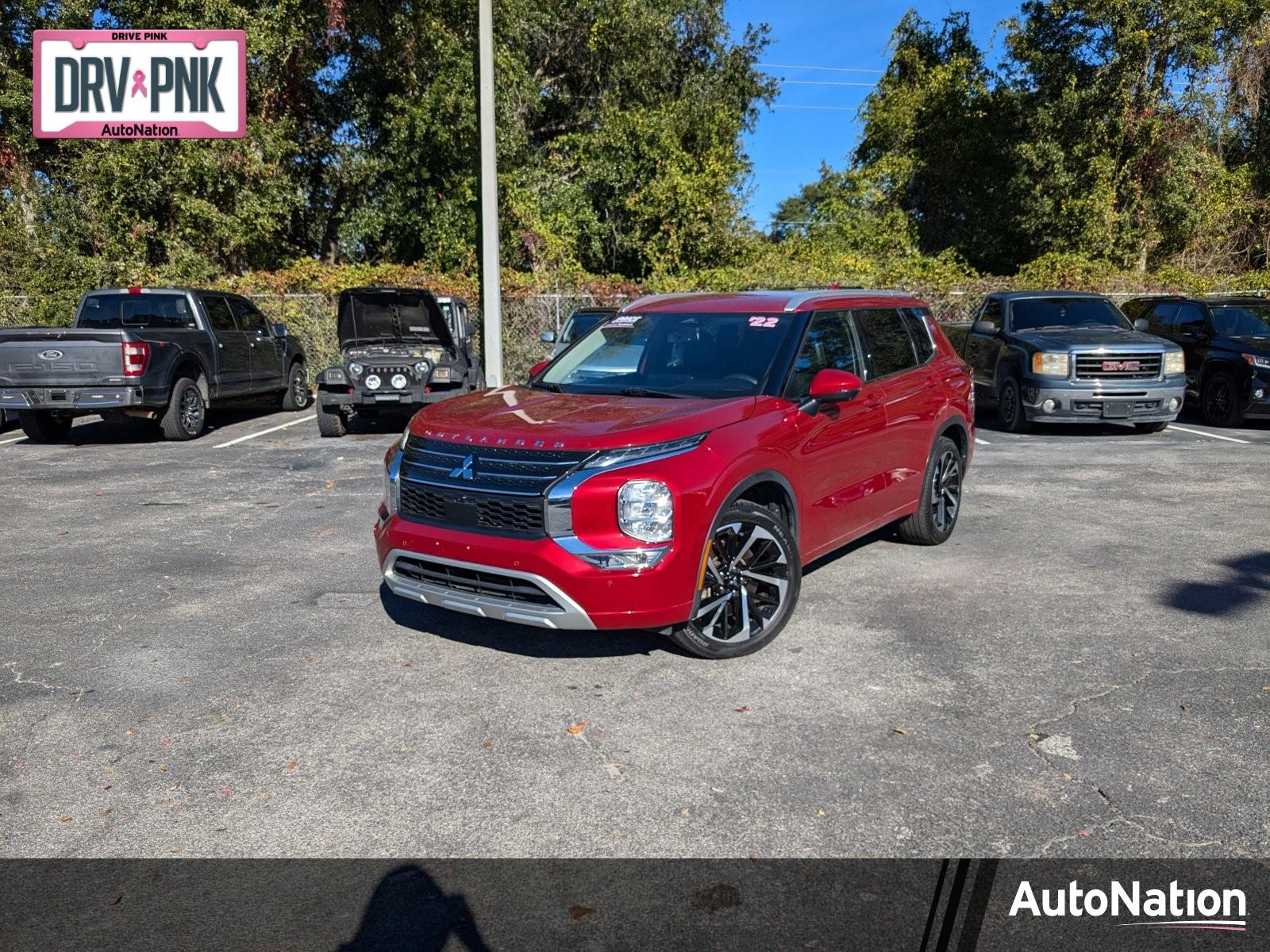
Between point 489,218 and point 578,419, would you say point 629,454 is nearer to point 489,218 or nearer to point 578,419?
point 578,419

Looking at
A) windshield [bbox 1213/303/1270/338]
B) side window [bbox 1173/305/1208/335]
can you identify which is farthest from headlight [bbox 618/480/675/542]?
side window [bbox 1173/305/1208/335]

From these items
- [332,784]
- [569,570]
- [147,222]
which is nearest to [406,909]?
[332,784]

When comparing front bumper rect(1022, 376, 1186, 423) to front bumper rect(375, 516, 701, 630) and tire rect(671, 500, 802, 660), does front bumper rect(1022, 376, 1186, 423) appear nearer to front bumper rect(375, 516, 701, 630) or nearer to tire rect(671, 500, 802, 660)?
tire rect(671, 500, 802, 660)

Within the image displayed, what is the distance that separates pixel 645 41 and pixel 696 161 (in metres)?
3.59

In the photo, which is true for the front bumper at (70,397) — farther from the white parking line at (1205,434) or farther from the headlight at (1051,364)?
the white parking line at (1205,434)

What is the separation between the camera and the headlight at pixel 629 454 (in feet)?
15.1

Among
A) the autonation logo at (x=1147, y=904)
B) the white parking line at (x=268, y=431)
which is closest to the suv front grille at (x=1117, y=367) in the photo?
the white parking line at (x=268, y=431)

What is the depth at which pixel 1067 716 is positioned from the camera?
4.36m

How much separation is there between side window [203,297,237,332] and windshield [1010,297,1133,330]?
10.7 meters

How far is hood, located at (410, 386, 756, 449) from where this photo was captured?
473 centimetres

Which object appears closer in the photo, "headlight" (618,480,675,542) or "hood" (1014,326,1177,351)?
"headlight" (618,480,675,542)

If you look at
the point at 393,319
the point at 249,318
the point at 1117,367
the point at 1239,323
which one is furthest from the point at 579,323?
the point at 1239,323

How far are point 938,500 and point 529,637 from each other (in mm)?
3344

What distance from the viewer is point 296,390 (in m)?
17.1
